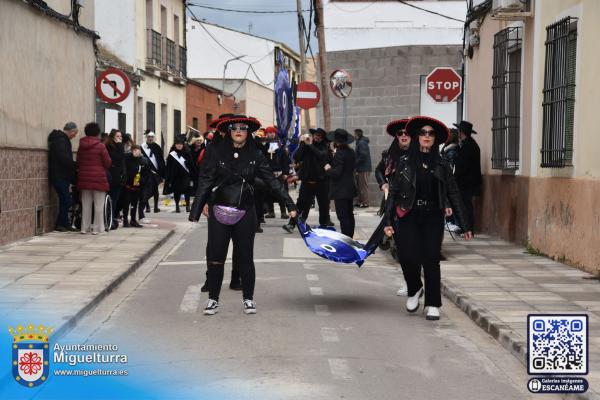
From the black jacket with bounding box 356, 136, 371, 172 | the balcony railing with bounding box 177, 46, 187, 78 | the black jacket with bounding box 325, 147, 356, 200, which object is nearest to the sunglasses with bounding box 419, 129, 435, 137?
the black jacket with bounding box 325, 147, 356, 200

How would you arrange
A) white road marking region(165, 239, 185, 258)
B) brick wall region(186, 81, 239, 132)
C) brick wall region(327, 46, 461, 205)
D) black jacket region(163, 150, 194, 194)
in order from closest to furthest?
1. white road marking region(165, 239, 185, 258)
2. black jacket region(163, 150, 194, 194)
3. brick wall region(327, 46, 461, 205)
4. brick wall region(186, 81, 239, 132)

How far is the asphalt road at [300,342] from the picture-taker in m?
6.86

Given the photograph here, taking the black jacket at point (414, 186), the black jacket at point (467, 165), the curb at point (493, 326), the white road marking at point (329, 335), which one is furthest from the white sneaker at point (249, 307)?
the black jacket at point (467, 165)

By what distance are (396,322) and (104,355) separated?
2868 mm

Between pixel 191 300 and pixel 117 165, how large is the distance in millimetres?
7447

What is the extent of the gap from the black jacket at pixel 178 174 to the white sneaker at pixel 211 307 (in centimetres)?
1359

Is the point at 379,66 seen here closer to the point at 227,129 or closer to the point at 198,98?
the point at 227,129

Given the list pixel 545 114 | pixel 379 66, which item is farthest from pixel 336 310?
pixel 379 66

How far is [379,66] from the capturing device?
27.2 m

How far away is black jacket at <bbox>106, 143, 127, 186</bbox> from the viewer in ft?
58.0

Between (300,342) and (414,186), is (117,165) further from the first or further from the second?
(300,342)

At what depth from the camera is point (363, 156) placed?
85.5 ft

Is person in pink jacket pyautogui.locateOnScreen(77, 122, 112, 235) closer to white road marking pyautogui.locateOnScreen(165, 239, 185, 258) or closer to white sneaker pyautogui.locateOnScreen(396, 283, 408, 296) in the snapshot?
white road marking pyautogui.locateOnScreen(165, 239, 185, 258)

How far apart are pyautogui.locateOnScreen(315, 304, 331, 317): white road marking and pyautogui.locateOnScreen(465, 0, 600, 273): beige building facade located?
394 centimetres
